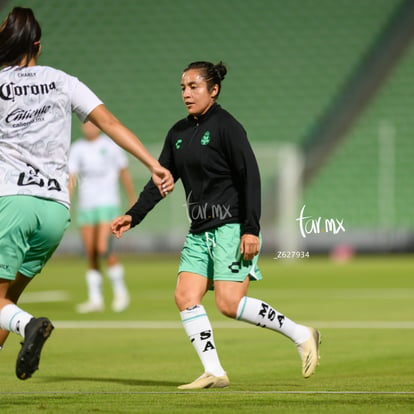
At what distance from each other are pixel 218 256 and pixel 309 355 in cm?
93

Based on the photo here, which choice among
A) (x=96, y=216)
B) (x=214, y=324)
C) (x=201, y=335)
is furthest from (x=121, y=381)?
(x=96, y=216)

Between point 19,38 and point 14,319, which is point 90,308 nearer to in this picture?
point 14,319

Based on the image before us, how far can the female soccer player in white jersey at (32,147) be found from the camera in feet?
18.4

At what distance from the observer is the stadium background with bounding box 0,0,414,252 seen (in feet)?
85.5

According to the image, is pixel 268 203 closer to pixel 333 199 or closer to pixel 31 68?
pixel 333 199

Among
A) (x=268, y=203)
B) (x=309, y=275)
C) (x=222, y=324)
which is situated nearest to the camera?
(x=222, y=324)

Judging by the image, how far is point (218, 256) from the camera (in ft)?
22.9

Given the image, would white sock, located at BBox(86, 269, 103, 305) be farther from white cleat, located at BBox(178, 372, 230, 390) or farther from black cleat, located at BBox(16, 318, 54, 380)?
black cleat, located at BBox(16, 318, 54, 380)

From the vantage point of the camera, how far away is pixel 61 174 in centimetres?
574

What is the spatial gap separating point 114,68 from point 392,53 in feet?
23.4

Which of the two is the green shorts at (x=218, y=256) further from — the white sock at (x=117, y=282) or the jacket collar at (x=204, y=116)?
the white sock at (x=117, y=282)

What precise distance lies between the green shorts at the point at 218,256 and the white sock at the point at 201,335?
0.26 meters

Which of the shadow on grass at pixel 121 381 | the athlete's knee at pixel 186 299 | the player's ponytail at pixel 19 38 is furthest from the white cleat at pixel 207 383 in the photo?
the player's ponytail at pixel 19 38

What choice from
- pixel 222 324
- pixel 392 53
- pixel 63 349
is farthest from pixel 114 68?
pixel 63 349
